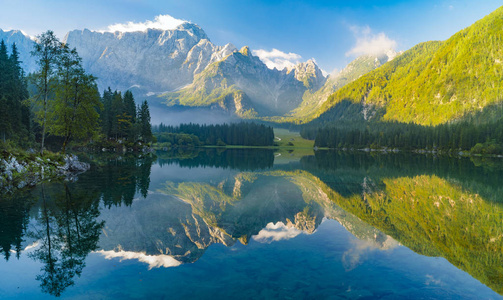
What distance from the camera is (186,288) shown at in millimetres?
9383

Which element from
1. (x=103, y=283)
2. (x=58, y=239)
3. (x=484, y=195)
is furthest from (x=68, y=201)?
(x=484, y=195)

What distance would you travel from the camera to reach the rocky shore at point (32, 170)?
87.3 ft

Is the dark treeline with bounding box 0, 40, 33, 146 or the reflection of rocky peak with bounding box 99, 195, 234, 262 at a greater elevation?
the dark treeline with bounding box 0, 40, 33, 146

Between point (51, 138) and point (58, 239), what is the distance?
79506 mm

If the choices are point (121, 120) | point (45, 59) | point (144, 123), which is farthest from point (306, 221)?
point (144, 123)

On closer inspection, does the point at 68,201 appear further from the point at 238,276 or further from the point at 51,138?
the point at 51,138

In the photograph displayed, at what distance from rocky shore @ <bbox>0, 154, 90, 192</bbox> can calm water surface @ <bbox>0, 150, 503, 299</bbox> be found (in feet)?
15.5

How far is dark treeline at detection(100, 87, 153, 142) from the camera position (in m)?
92.6

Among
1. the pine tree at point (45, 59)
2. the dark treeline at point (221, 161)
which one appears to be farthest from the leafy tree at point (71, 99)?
the dark treeline at point (221, 161)

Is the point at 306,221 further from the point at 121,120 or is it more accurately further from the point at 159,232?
the point at 121,120

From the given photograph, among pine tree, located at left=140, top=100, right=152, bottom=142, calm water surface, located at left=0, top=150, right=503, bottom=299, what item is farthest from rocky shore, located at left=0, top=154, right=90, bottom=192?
pine tree, located at left=140, top=100, right=152, bottom=142

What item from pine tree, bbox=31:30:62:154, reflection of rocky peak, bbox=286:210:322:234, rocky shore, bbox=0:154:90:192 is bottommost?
A: reflection of rocky peak, bbox=286:210:322:234

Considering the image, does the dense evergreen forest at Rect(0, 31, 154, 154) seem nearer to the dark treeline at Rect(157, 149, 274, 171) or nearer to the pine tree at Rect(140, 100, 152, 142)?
the dark treeline at Rect(157, 149, 274, 171)

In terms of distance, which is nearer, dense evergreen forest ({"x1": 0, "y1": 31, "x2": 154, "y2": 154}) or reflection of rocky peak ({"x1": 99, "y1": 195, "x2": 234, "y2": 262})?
reflection of rocky peak ({"x1": 99, "y1": 195, "x2": 234, "y2": 262})
